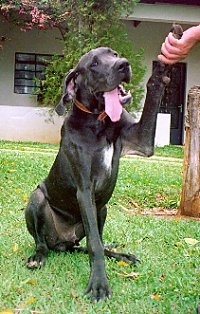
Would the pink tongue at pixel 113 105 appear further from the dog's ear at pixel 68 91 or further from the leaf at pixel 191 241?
the leaf at pixel 191 241

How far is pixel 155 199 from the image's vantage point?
818cm

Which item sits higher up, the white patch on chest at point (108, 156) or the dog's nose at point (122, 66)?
the dog's nose at point (122, 66)

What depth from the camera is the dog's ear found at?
175 inches

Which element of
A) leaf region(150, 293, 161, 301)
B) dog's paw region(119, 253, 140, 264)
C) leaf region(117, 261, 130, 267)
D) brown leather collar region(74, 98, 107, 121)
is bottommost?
leaf region(150, 293, 161, 301)

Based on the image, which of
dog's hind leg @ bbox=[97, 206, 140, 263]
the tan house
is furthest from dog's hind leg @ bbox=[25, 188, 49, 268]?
the tan house

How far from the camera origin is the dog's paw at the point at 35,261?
4.55 metres

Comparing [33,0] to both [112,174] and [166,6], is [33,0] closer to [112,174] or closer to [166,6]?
[166,6]

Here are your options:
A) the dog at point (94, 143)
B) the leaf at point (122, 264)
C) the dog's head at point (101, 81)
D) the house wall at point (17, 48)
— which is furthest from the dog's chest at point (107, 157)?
the house wall at point (17, 48)

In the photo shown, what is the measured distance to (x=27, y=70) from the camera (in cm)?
1992

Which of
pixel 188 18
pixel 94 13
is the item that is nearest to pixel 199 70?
pixel 188 18

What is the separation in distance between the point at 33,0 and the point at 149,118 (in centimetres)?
1272

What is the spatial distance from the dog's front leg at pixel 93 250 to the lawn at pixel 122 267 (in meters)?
0.08

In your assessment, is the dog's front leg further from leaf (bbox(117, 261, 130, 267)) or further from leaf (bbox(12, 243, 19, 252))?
leaf (bbox(12, 243, 19, 252))

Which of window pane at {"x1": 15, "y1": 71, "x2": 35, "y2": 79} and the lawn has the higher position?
window pane at {"x1": 15, "y1": 71, "x2": 35, "y2": 79}
